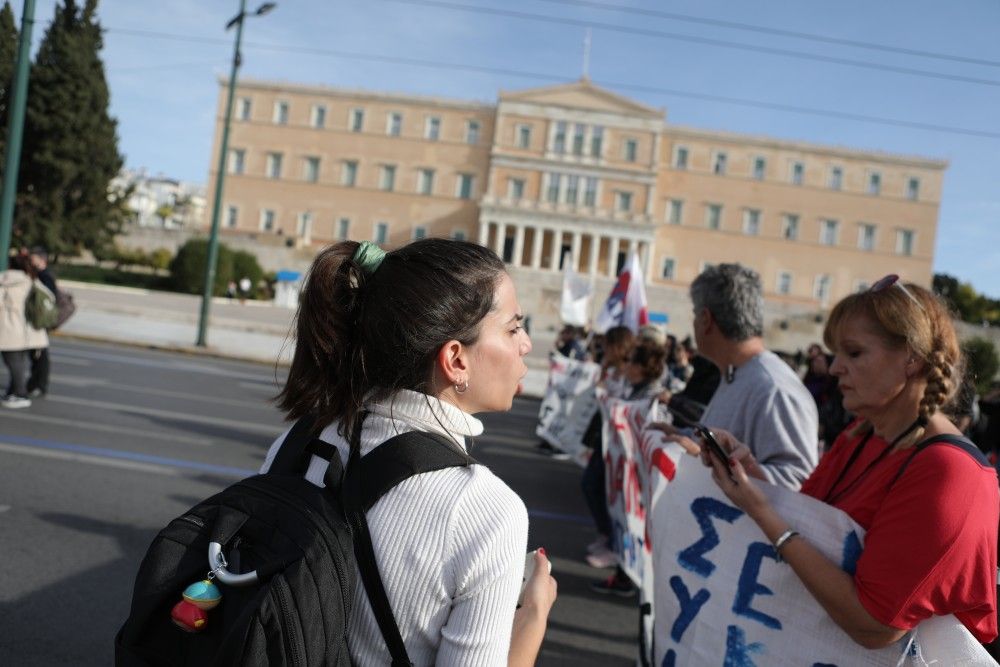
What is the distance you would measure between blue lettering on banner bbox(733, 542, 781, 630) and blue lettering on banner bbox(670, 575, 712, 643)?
12cm

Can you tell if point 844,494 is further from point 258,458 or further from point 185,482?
point 258,458

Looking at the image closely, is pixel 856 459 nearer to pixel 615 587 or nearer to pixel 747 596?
pixel 747 596

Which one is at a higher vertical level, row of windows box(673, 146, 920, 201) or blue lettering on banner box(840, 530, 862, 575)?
row of windows box(673, 146, 920, 201)

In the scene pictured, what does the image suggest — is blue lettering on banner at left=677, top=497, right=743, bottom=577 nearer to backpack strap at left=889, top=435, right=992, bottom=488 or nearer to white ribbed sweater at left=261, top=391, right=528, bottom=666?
backpack strap at left=889, top=435, right=992, bottom=488

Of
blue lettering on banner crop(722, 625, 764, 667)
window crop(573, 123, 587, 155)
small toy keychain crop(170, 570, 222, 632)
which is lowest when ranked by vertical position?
blue lettering on banner crop(722, 625, 764, 667)

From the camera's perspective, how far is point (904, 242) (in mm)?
64438

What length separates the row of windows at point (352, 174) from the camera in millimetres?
65438

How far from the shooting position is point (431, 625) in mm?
1294

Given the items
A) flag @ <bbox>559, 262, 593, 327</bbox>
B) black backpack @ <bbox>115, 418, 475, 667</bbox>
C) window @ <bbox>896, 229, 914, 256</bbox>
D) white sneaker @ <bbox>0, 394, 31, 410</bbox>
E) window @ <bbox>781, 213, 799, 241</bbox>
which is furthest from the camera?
window @ <bbox>781, 213, 799, 241</bbox>

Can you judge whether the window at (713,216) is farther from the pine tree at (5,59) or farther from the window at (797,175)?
the pine tree at (5,59)

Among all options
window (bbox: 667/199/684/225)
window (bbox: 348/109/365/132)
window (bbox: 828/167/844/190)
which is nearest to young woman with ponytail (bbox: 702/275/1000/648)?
window (bbox: 667/199/684/225)

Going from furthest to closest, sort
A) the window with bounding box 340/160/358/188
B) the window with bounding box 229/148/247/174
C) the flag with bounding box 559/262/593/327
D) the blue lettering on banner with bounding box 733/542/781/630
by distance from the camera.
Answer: the window with bounding box 229/148/247/174 → the window with bounding box 340/160/358/188 → the flag with bounding box 559/262/593/327 → the blue lettering on banner with bounding box 733/542/781/630

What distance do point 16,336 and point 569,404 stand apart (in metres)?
5.26

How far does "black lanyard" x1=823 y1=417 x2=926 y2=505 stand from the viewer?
206 cm
